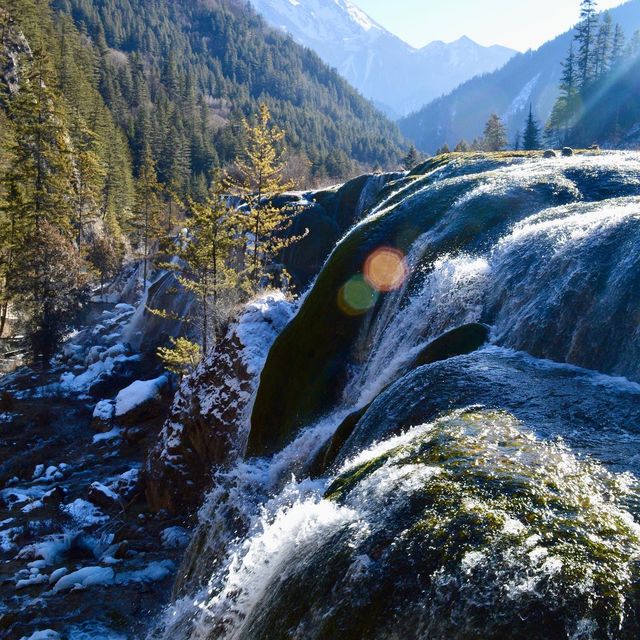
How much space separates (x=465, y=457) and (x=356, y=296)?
31.4ft

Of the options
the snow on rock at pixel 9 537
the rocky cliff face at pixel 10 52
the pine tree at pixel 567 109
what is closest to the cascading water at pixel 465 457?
the snow on rock at pixel 9 537

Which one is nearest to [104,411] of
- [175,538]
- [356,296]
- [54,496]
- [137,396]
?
[137,396]

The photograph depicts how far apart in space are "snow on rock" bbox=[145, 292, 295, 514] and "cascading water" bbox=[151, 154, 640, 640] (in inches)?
52.7

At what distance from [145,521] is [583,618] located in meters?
14.9

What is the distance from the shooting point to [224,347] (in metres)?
16.6

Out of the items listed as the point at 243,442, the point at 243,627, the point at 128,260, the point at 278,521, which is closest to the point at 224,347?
the point at 243,442

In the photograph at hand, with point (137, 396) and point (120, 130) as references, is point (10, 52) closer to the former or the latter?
point (120, 130)

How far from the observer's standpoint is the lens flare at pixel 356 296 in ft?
45.6

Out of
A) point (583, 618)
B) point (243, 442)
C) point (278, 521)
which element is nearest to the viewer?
point (583, 618)

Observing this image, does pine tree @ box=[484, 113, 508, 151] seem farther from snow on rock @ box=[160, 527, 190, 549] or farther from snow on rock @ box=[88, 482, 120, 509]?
snow on rock @ box=[160, 527, 190, 549]

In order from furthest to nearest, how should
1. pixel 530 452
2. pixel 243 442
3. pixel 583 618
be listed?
pixel 243 442, pixel 530 452, pixel 583 618

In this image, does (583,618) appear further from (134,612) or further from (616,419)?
(134,612)

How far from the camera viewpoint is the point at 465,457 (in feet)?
16.5

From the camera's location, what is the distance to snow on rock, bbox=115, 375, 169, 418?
76.4 feet
